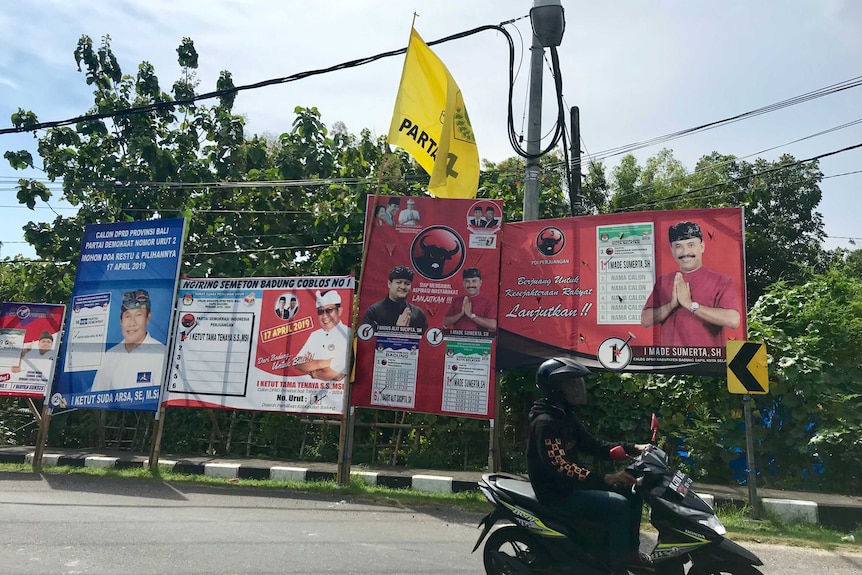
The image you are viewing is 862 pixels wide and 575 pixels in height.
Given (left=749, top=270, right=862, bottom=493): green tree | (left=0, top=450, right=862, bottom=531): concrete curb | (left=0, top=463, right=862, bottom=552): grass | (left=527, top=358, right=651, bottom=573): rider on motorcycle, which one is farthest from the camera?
(left=749, top=270, right=862, bottom=493): green tree

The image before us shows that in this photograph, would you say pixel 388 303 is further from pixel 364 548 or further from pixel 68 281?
pixel 68 281

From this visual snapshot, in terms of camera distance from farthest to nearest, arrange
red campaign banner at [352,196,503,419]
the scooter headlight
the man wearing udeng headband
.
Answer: red campaign banner at [352,196,503,419]
the man wearing udeng headband
the scooter headlight

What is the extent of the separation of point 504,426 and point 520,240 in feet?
10.8

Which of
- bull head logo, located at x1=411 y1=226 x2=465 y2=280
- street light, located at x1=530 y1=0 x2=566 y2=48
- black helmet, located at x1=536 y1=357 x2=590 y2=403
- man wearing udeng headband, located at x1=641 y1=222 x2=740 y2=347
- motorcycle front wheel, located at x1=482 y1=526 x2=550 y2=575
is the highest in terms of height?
street light, located at x1=530 y1=0 x2=566 y2=48

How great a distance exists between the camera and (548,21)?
10086 millimetres

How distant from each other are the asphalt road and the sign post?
1.29 metres

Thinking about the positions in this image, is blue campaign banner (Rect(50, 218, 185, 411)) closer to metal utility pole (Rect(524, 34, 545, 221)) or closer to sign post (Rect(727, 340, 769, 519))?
metal utility pole (Rect(524, 34, 545, 221))

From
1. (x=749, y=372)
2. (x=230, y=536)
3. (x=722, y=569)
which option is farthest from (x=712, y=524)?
(x=749, y=372)

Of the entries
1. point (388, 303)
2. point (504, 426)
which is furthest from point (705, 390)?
point (388, 303)

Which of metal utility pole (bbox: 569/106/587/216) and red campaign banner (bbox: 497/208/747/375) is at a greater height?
metal utility pole (bbox: 569/106/587/216)

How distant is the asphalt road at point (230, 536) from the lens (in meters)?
5.15

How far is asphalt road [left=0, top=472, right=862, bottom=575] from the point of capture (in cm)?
515

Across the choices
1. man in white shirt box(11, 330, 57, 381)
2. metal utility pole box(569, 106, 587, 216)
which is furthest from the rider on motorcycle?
metal utility pole box(569, 106, 587, 216)

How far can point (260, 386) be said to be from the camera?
970 centimetres
